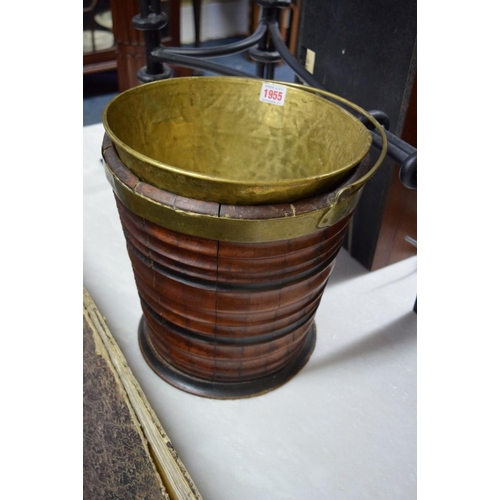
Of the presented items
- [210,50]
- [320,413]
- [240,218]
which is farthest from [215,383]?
[210,50]

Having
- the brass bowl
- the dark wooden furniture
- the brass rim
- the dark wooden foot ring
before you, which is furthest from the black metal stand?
the dark wooden foot ring

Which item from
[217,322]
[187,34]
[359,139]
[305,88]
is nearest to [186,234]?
[217,322]

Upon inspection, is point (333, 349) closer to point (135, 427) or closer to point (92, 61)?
point (135, 427)

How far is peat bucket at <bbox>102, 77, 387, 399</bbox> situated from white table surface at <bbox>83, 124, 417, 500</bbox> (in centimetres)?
6

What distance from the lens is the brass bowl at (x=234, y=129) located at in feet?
3.89

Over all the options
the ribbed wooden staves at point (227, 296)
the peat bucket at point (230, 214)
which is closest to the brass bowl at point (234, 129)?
the peat bucket at point (230, 214)

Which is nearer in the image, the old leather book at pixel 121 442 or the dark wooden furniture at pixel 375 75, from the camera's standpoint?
the old leather book at pixel 121 442

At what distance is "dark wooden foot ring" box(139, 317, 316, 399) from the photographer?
1349 mm

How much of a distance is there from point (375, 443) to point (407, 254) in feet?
2.80

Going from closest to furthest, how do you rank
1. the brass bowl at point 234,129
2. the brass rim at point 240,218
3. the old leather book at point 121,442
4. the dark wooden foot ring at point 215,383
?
1. the brass rim at point 240,218
2. the old leather book at point 121,442
3. the brass bowl at point 234,129
4. the dark wooden foot ring at point 215,383

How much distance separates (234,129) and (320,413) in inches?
32.6

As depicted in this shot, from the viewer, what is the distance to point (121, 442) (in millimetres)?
1152

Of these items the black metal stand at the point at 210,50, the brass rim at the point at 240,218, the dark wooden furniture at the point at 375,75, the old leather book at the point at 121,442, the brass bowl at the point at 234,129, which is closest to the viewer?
the brass rim at the point at 240,218

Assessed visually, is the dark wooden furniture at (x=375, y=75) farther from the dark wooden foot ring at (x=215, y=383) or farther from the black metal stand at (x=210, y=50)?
the dark wooden foot ring at (x=215, y=383)
